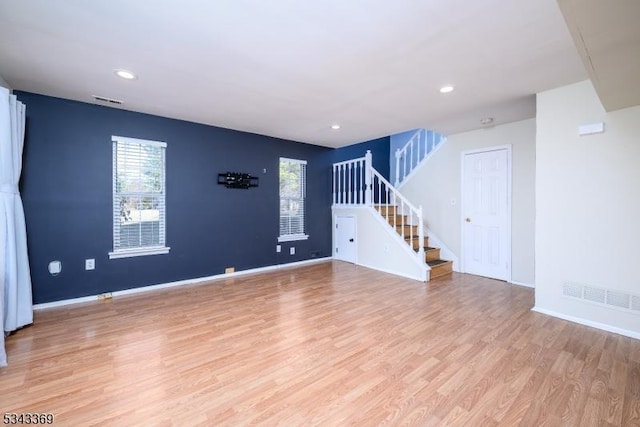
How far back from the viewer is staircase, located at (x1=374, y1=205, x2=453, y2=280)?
15.7 ft

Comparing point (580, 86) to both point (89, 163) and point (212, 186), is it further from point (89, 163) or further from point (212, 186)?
point (89, 163)

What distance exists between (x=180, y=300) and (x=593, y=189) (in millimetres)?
4923

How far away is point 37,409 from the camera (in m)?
1.67

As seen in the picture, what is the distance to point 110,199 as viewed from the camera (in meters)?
3.74

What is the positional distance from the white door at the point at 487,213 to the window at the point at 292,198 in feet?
10.2

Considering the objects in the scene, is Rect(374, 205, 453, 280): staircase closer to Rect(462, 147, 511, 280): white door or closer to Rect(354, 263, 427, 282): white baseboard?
Rect(354, 263, 427, 282): white baseboard

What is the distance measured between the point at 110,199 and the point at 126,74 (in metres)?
1.82

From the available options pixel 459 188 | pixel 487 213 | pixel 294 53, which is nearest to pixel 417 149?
pixel 459 188

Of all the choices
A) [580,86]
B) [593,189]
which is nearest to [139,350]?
[593,189]

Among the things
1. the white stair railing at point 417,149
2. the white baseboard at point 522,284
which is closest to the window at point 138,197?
the white stair railing at point 417,149

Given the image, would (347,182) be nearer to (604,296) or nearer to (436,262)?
(436,262)

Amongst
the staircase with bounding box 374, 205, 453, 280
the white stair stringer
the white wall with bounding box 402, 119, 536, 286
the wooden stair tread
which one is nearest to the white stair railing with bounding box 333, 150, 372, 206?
the staircase with bounding box 374, 205, 453, 280

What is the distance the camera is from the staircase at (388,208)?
4.75 m

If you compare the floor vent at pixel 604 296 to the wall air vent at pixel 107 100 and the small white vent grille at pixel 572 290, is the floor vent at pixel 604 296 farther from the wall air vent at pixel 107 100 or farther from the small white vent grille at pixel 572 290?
the wall air vent at pixel 107 100
